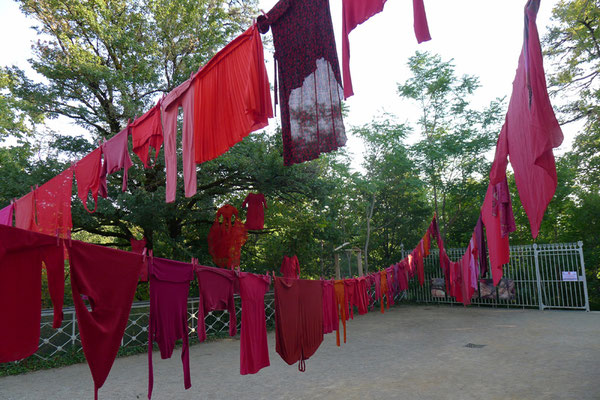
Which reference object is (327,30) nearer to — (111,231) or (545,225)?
(111,231)

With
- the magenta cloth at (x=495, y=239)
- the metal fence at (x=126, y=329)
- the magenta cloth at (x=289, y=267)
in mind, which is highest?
the magenta cloth at (x=495, y=239)

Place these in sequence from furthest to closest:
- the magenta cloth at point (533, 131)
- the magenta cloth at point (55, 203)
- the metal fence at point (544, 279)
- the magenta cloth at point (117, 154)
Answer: the metal fence at point (544, 279) < the magenta cloth at point (55, 203) < the magenta cloth at point (117, 154) < the magenta cloth at point (533, 131)

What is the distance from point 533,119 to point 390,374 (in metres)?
6.01

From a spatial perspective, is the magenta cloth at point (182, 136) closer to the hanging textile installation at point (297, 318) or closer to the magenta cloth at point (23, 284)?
the magenta cloth at point (23, 284)

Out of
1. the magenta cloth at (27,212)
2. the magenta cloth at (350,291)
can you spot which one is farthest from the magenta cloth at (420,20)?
the magenta cloth at (27,212)

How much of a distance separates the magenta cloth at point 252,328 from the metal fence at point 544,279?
511 inches

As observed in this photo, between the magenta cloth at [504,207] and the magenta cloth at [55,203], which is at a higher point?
the magenta cloth at [55,203]

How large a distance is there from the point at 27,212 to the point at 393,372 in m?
6.93

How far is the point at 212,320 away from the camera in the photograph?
1214 cm

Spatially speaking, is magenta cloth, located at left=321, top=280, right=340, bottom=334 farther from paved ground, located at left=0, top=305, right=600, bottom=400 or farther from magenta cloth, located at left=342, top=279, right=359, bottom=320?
paved ground, located at left=0, top=305, right=600, bottom=400

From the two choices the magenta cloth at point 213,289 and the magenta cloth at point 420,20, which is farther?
the magenta cloth at point 213,289

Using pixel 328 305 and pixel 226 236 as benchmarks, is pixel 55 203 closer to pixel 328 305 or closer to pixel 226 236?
pixel 328 305

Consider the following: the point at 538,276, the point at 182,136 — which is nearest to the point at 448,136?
the point at 538,276

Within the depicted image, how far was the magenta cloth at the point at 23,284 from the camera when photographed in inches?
90.3
